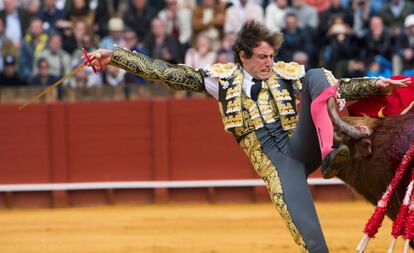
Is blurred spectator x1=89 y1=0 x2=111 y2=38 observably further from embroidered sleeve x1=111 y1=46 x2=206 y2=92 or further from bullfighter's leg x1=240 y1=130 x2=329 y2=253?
bullfighter's leg x1=240 y1=130 x2=329 y2=253

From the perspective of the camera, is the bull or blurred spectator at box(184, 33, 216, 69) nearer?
the bull

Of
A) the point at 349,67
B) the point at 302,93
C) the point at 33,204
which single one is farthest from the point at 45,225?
the point at 302,93

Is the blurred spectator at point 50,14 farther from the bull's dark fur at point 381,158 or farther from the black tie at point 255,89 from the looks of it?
the bull's dark fur at point 381,158

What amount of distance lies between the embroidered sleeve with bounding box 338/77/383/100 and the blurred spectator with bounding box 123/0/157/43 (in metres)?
5.96

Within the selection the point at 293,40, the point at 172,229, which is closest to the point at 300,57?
the point at 293,40

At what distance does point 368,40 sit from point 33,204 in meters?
3.71

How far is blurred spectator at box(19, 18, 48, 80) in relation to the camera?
1091cm

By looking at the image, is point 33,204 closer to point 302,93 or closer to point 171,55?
point 171,55

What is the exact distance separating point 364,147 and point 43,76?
6190 mm

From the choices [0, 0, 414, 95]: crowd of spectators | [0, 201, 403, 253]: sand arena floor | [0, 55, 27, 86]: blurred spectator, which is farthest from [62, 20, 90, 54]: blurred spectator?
[0, 201, 403, 253]: sand arena floor

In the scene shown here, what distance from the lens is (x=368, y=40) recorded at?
1021 cm

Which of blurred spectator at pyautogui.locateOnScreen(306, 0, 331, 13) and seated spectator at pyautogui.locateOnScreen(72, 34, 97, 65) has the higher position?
blurred spectator at pyautogui.locateOnScreen(306, 0, 331, 13)

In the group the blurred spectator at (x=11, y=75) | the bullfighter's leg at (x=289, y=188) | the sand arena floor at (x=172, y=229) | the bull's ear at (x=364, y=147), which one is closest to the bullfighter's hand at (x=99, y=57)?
the bullfighter's leg at (x=289, y=188)

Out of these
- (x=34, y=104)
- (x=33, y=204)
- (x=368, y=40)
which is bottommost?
(x=33, y=204)
